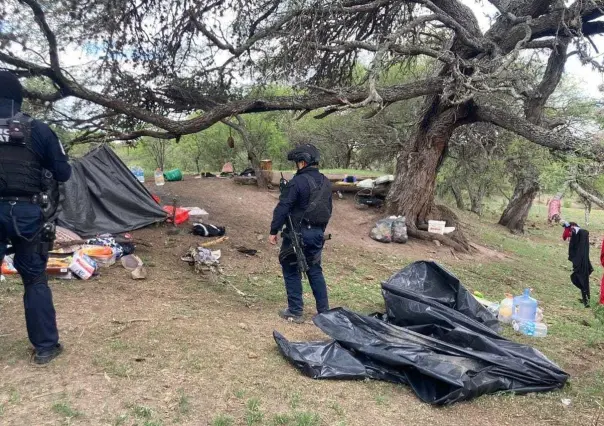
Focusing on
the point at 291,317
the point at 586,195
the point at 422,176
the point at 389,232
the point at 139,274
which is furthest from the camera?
the point at 422,176

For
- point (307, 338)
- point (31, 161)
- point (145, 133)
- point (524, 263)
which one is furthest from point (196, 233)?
point (524, 263)

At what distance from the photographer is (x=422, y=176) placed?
1061 cm

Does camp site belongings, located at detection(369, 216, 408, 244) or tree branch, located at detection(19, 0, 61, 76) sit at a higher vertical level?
tree branch, located at detection(19, 0, 61, 76)

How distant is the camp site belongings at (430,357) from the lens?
11.6ft

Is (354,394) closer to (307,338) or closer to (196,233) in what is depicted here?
(307,338)

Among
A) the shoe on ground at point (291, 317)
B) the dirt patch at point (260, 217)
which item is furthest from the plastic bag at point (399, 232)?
the shoe on ground at point (291, 317)

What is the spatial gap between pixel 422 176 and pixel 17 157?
8.50 m

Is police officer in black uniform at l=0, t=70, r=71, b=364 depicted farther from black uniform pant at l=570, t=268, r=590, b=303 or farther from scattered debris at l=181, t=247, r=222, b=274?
black uniform pant at l=570, t=268, r=590, b=303

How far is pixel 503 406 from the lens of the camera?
3506mm

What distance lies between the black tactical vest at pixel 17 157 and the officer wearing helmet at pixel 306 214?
2.14 metres

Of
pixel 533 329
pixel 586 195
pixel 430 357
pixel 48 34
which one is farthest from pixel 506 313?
pixel 48 34

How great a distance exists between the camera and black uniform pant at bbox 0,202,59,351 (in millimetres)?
3414

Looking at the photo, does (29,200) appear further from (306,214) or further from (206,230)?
(206,230)

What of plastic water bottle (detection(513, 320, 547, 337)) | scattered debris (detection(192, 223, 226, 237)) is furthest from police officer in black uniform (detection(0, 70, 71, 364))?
plastic water bottle (detection(513, 320, 547, 337))
